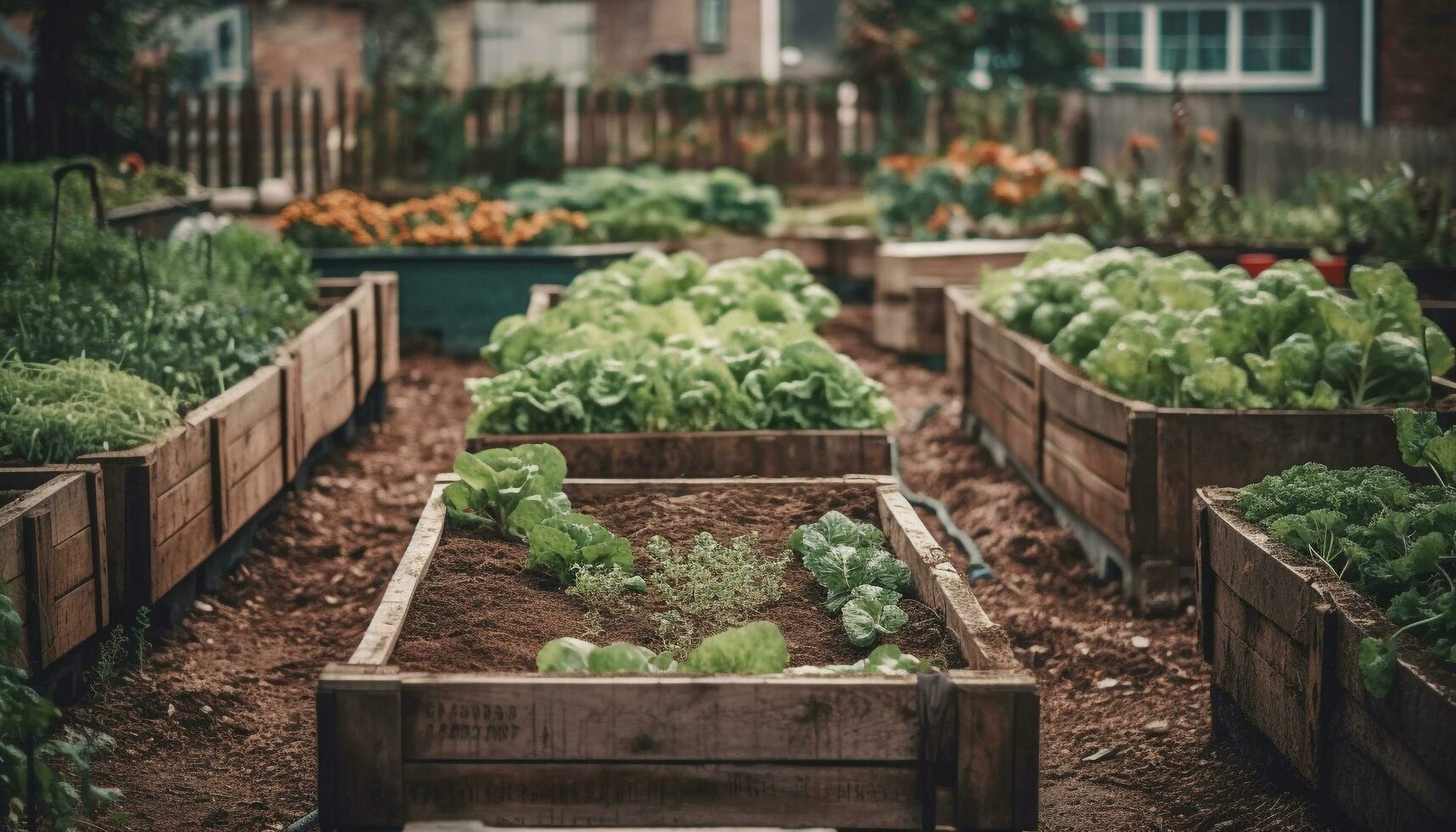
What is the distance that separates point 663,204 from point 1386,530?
9925 millimetres

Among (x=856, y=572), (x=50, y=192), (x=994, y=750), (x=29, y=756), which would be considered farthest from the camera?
(x=50, y=192)

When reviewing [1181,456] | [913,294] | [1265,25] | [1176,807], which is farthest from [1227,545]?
[1265,25]

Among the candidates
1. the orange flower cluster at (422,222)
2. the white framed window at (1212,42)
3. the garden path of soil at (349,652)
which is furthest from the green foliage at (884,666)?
the white framed window at (1212,42)

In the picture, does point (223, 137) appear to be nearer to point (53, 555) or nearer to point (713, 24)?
point (53, 555)

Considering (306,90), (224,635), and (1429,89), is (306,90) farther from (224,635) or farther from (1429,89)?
(224,635)

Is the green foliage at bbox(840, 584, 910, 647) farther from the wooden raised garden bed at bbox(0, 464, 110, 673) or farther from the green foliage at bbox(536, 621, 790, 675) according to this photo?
the wooden raised garden bed at bbox(0, 464, 110, 673)

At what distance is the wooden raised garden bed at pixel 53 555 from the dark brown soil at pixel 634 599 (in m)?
1.10

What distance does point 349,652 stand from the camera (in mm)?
5734

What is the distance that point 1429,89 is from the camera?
59.2ft

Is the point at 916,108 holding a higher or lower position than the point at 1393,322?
higher

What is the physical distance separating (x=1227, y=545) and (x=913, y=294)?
21.3ft

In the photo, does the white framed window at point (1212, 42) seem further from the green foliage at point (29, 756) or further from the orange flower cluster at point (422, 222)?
the green foliage at point (29, 756)

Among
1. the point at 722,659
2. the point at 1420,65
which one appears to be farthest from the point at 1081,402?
the point at 1420,65

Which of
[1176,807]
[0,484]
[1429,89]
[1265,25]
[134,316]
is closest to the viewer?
[1176,807]
